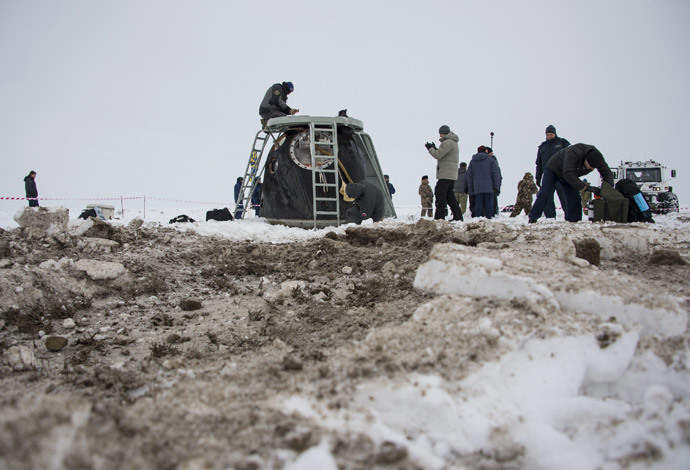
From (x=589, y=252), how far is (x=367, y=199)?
494 centimetres

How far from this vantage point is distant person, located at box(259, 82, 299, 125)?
10109 mm

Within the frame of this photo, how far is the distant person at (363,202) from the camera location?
840 cm

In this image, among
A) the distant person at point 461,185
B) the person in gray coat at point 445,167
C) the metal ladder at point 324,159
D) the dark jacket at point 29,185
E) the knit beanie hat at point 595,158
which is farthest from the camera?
the distant person at point 461,185

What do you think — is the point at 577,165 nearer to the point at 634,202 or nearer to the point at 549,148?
the point at 634,202

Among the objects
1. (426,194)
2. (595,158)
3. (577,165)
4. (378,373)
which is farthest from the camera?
(426,194)

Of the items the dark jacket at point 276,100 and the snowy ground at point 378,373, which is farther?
the dark jacket at point 276,100

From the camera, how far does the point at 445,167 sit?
9.02 metres

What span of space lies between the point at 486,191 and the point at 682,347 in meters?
8.61

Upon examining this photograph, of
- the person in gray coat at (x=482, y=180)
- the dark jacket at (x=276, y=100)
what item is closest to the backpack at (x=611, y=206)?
the person in gray coat at (x=482, y=180)

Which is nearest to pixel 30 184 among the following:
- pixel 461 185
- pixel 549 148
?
pixel 461 185

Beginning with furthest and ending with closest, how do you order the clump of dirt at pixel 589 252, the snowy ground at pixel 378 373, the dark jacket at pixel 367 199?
the dark jacket at pixel 367 199 → the clump of dirt at pixel 589 252 → the snowy ground at pixel 378 373

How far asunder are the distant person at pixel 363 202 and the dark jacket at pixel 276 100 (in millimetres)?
2899

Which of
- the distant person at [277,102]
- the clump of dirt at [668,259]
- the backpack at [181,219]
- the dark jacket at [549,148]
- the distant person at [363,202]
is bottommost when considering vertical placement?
the clump of dirt at [668,259]

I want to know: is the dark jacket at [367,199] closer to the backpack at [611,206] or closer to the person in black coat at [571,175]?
the person in black coat at [571,175]
